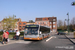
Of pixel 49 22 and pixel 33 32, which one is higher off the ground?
pixel 49 22

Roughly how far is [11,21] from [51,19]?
166ft

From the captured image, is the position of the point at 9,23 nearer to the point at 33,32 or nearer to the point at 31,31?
the point at 31,31

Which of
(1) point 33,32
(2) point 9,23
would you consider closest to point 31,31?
A: (1) point 33,32

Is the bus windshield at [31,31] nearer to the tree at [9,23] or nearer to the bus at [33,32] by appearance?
the bus at [33,32]

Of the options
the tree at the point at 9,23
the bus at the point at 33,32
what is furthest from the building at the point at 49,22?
the bus at the point at 33,32

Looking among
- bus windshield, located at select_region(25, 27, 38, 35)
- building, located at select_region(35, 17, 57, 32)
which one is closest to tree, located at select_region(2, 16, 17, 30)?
bus windshield, located at select_region(25, 27, 38, 35)

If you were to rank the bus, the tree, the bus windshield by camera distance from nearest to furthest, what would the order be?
the bus → the bus windshield → the tree

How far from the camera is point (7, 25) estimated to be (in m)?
43.3

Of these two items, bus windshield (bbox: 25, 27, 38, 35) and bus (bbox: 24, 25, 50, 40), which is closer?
bus (bbox: 24, 25, 50, 40)

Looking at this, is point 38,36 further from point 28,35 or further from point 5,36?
point 5,36

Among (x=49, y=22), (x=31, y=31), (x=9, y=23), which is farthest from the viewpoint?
(x=49, y=22)

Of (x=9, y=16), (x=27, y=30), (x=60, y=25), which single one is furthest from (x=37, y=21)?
(x=27, y=30)

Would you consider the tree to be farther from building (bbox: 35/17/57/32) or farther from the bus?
building (bbox: 35/17/57/32)

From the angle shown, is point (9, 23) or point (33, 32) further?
point (9, 23)
